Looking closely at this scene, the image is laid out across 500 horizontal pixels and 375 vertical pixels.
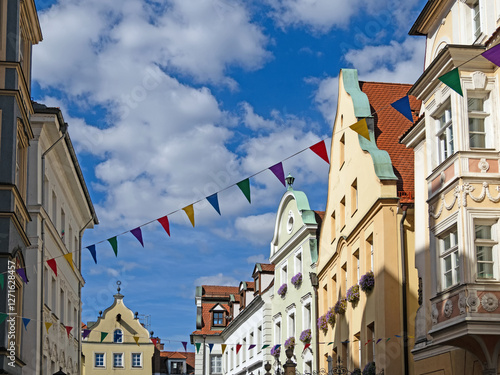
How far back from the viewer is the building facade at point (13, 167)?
2036 centimetres

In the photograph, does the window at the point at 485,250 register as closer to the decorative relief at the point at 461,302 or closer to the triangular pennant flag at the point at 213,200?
the decorative relief at the point at 461,302

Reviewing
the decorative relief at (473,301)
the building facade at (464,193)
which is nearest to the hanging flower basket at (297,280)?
the building facade at (464,193)

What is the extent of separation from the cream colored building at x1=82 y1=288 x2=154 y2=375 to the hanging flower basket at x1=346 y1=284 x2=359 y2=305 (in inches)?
1688

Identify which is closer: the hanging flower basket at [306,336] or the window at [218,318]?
the hanging flower basket at [306,336]

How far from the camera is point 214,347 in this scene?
61.7 m

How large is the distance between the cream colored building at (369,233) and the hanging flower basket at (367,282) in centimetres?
27

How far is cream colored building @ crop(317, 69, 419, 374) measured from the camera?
25.2 metres

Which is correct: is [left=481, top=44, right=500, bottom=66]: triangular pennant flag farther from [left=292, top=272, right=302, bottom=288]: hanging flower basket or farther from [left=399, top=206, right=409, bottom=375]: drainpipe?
[left=292, top=272, right=302, bottom=288]: hanging flower basket

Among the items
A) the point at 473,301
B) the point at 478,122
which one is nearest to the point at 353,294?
the point at 478,122

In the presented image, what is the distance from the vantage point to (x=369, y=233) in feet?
89.7

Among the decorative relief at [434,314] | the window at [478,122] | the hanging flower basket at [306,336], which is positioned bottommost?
the decorative relief at [434,314]

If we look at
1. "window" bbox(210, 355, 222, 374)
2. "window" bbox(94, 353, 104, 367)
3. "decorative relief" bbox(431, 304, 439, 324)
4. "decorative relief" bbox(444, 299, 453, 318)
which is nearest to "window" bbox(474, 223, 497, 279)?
"decorative relief" bbox(444, 299, 453, 318)

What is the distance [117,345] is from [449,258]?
54717 mm

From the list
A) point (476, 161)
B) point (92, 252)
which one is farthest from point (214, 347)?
point (476, 161)
